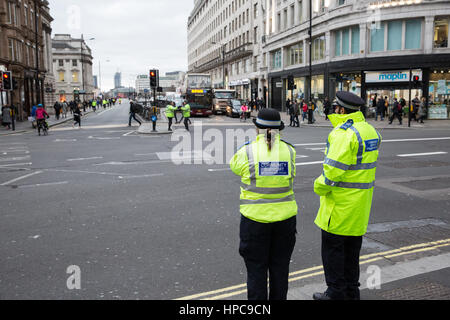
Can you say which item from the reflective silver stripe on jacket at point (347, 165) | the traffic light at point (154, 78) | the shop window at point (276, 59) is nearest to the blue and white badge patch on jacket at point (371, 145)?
the reflective silver stripe on jacket at point (347, 165)

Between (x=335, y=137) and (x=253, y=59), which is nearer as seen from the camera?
(x=335, y=137)

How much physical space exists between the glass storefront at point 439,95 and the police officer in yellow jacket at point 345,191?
31.1m

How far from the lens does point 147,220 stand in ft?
22.1

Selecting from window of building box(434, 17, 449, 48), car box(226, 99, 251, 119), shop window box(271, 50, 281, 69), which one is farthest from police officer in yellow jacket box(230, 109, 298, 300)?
shop window box(271, 50, 281, 69)

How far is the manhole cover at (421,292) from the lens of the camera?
405 centimetres

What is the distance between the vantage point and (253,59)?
5841 centimetres

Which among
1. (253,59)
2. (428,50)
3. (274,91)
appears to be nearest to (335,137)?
(428,50)

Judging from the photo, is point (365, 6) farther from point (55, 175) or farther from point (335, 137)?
point (335, 137)

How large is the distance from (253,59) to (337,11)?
2523 centimetres

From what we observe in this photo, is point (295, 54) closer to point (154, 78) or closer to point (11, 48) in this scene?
point (154, 78)

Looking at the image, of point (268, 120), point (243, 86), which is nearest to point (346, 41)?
point (243, 86)

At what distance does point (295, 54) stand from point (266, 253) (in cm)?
4258
